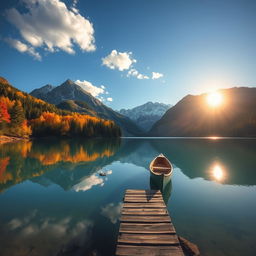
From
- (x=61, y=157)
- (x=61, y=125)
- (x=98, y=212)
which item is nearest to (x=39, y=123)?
(x=61, y=125)

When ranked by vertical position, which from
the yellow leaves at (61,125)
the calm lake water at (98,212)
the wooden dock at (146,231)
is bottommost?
the calm lake water at (98,212)

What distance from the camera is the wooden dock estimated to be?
756 cm

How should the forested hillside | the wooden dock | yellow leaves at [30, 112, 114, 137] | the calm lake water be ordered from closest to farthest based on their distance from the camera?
the wooden dock < the calm lake water < the forested hillside < yellow leaves at [30, 112, 114, 137]

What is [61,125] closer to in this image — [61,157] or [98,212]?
[61,157]

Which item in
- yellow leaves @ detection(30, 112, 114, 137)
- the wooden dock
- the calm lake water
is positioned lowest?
the calm lake water

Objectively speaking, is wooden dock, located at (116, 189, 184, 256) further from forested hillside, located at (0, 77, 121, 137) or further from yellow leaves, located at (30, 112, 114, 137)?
yellow leaves, located at (30, 112, 114, 137)

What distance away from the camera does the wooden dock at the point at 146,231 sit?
7562 mm

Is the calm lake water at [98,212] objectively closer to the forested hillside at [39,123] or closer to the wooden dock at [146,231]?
the wooden dock at [146,231]

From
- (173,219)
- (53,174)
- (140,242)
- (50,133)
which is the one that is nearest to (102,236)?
(140,242)

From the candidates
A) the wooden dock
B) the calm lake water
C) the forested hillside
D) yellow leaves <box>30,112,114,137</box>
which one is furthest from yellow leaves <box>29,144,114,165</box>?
yellow leaves <box>30,112,114,137</box>

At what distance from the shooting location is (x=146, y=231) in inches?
353

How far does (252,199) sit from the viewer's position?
711 inches

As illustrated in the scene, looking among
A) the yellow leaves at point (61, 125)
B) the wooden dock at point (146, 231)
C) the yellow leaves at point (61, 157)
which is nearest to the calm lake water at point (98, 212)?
the wooden dock at point (146, 231)

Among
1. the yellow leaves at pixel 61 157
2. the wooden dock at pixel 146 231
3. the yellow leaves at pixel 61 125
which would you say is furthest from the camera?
the yellow leaves at pixel 61 125
